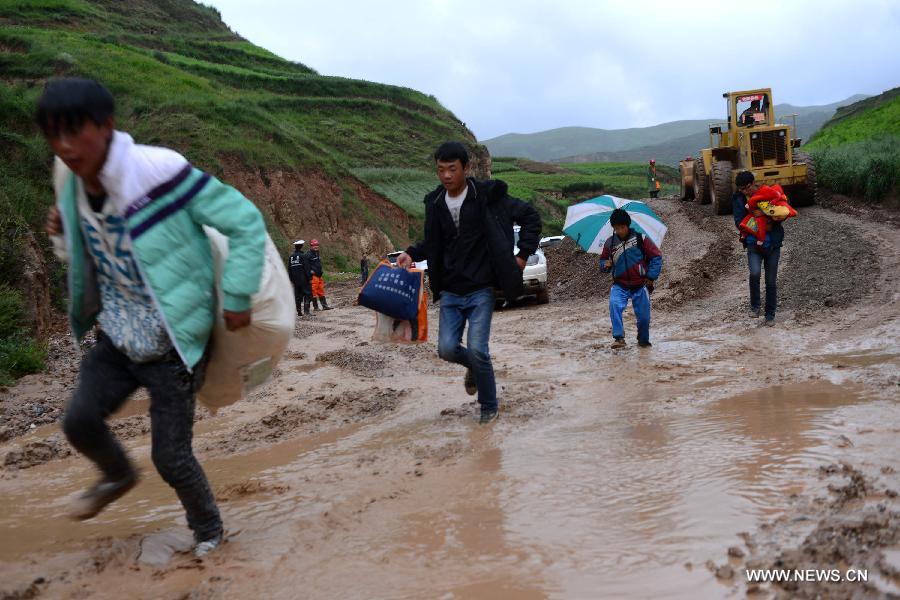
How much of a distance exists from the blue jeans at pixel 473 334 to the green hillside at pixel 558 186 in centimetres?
3921

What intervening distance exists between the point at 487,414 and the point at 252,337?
2655 millimetres

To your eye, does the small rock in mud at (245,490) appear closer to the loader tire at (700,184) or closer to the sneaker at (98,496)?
the sneaker at (98,496)

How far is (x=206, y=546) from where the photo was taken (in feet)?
11.1

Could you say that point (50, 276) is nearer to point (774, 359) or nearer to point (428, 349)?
point (428, 349)

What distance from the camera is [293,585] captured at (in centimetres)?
304

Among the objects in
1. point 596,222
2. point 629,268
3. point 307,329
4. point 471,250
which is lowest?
point 307,329

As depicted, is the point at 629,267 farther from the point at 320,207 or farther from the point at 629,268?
the point at 320,207

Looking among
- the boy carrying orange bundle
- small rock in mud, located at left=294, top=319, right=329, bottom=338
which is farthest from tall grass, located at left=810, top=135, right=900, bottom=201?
small rock in mud, located at left=294, top=319, right=329, bottom=338

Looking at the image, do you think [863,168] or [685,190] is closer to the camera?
[863,168]

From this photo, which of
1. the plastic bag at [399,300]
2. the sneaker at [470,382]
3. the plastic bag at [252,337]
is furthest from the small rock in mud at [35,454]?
the sneaker at [470,382]

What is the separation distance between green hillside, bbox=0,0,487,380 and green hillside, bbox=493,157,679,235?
5.40 meters

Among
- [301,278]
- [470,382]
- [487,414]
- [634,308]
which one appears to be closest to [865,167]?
[301,278]

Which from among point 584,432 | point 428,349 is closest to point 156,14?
point 428,349

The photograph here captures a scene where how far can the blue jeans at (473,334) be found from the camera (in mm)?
5395
